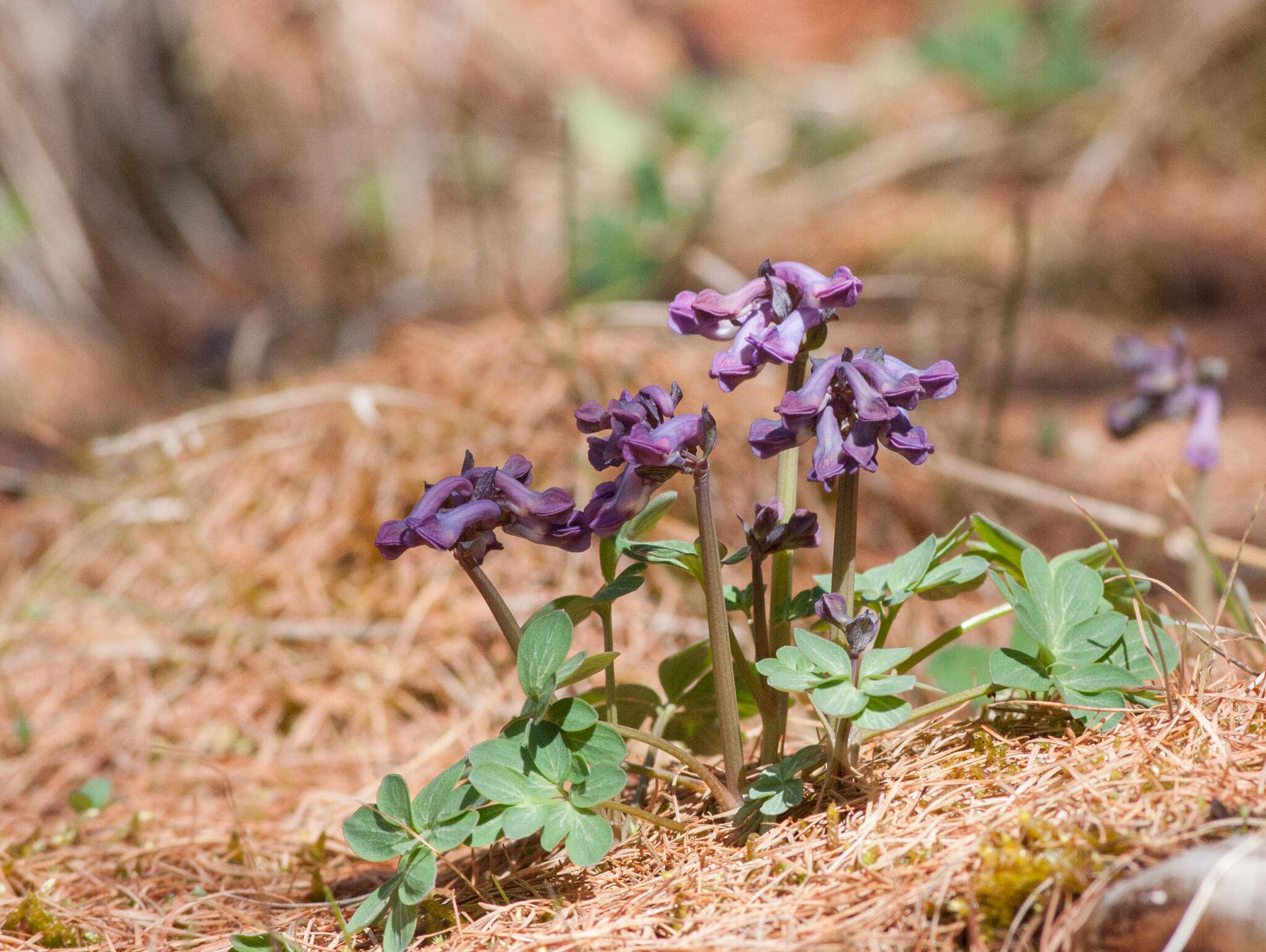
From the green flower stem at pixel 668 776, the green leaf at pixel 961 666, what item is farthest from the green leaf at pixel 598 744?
the green leaf at pixel 961 666

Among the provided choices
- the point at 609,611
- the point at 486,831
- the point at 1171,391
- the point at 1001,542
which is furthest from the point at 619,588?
the point at 1171,391

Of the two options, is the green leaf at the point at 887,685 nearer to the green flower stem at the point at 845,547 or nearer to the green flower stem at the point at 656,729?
the green flower stem at the point at 845,547

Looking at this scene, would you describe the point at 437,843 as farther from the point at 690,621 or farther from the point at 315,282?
the point at 315,282

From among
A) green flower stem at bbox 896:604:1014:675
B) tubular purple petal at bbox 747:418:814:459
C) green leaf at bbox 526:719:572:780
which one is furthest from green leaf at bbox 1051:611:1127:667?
green leaf at bbox 526:719:572:780

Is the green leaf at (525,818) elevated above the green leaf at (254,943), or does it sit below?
above

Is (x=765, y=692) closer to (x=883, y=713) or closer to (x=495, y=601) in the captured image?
(x=883, y=713)

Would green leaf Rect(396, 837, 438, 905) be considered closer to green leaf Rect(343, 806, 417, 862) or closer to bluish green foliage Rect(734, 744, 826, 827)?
green leaf Rect(343, 806, 417, 862)
